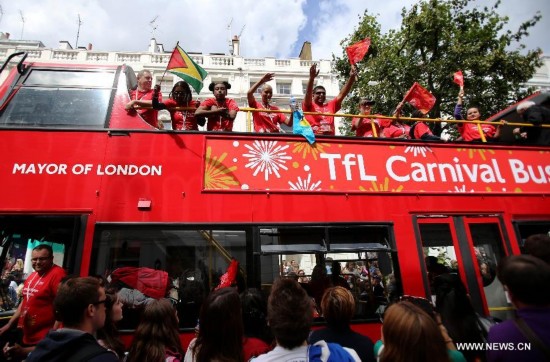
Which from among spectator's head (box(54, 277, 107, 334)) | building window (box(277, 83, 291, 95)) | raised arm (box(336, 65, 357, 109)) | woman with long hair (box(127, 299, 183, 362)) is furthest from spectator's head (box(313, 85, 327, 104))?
building window (box(277, 83, 291, 95))

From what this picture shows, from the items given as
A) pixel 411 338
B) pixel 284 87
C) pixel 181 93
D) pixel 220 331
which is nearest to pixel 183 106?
pixel 181 93

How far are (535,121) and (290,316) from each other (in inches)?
231

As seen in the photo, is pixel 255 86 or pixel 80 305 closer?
pixel 80 305

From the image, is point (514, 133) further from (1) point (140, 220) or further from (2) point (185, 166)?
(1) point (140, 220)

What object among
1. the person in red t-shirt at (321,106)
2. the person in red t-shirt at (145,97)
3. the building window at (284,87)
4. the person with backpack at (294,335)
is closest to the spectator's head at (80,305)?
the person with backpack at (294,335)

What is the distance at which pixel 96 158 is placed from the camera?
13.3ft

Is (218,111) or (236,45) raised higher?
(236,45)

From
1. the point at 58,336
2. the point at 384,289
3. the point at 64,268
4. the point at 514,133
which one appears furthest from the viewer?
the point at 514,133

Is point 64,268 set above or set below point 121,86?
below

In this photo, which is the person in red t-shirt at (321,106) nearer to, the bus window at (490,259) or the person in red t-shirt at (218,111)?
the person in red t-shirt at (218,111)

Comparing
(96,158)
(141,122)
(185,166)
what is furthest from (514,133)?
(96,158)

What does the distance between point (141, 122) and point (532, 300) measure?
14.1 feet

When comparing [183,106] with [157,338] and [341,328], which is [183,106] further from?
[341,328]

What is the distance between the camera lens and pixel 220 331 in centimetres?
200
